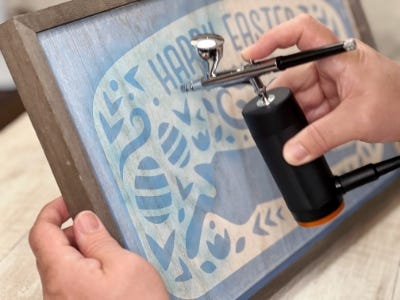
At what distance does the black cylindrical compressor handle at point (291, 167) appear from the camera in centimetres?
38

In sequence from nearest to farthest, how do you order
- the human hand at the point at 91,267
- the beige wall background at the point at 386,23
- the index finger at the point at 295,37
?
the human hand at the point at 91,267
the index finger at the point at 295,37
the beige wall background at the point at 386,23

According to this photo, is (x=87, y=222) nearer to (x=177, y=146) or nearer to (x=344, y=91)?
(x=177, y=146)

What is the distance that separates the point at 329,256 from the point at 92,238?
0.25 metres

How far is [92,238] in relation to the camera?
35 centimetres

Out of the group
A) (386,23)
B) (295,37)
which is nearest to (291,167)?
(295,37)

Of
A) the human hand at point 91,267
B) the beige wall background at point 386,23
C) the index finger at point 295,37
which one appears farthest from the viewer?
the beige wall background at point 386,23

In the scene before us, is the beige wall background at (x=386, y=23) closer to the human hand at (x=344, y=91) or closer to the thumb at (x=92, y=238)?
the human hand at (x=344, y=91)

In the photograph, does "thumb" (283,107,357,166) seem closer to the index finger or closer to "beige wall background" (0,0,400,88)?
the index finger

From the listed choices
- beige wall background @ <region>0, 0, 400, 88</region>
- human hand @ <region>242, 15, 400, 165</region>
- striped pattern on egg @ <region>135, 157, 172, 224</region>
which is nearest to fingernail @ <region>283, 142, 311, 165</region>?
human hand @ <region>242, 15, 400, 165</region>

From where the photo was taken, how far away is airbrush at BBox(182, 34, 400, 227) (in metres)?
0.37

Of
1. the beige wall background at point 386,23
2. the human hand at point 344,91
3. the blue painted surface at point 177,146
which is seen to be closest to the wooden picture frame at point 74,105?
the blue painted surface at point 177,146

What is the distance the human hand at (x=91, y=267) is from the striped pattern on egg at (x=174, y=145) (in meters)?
0.09

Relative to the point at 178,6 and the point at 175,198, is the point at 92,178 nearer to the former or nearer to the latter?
the point at 175,198

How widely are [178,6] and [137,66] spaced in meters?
0.08
